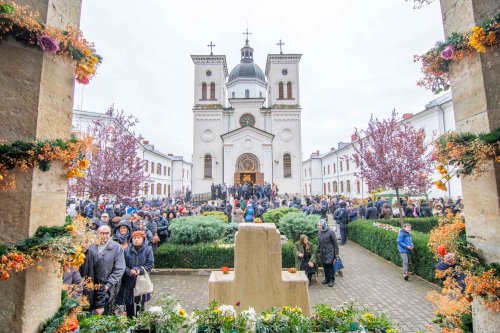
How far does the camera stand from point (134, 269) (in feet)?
16.1

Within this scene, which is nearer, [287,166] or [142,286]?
[142,286]

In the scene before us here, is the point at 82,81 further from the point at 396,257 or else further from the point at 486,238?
the point at 396,257

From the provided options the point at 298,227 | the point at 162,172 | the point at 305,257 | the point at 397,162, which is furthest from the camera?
the point at 162,172

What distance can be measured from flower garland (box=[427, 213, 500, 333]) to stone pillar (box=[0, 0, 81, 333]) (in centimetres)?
395

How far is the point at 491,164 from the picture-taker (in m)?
2.72

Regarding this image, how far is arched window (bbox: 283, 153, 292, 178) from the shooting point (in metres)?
33.5

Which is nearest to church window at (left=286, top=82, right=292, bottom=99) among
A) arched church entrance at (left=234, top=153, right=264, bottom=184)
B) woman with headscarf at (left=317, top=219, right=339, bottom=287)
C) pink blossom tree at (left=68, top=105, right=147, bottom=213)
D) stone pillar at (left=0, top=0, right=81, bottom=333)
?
arched church entrance at (left=234, top=153, right=264, bottom=184)

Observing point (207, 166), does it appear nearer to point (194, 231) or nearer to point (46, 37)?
point (194, 231)

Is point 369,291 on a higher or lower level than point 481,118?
lower

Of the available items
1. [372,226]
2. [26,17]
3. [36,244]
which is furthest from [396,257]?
[26,17]

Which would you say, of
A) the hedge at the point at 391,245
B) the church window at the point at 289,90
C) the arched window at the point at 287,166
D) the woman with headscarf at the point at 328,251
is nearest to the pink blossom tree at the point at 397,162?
the hedge at the point at 391,245

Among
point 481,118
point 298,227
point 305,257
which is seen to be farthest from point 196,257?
point 481,118

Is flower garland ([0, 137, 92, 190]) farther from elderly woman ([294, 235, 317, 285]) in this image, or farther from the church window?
the church window

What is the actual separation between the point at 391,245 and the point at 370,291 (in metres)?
3.14
